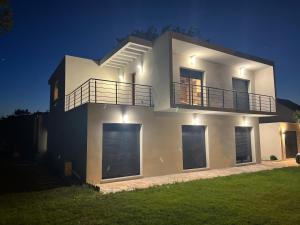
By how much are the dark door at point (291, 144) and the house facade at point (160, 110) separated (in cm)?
521

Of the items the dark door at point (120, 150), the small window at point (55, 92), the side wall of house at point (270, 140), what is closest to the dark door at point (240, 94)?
the side wall of house at point (270, 140)

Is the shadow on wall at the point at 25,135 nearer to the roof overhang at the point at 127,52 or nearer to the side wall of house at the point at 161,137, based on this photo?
Answer: the roof overhang at the point at 127,52

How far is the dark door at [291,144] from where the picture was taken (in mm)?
19797

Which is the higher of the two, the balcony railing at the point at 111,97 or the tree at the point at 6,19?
the tree at the point at 6,19

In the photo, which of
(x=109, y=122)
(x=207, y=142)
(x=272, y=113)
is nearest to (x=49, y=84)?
(x=109, y=122)

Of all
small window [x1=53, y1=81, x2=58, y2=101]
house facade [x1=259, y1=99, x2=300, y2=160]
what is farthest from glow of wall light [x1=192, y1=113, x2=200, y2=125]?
small window [x1=53, y1=81, x2=58, y2=101]

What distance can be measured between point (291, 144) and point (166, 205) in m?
18.2

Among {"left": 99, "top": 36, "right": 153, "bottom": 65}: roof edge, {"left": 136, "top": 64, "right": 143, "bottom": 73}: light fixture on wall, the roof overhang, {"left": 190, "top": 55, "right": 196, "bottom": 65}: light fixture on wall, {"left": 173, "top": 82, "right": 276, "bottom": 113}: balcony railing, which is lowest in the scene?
{"left": 173, "top": 82, "right": 276, "bottom": 113}: balcony railing

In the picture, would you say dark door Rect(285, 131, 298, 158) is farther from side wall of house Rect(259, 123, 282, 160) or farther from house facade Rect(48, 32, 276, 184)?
house facade Rect(48, 32, 276, 184)

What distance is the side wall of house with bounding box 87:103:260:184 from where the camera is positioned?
32.6 feet

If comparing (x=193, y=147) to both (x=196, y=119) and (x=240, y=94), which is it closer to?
(x=196, y=119)

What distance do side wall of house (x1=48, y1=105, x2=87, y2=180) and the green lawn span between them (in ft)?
5.66

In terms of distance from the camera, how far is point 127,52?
13.0 m

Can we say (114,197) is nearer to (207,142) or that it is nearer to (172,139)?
(172,139)
